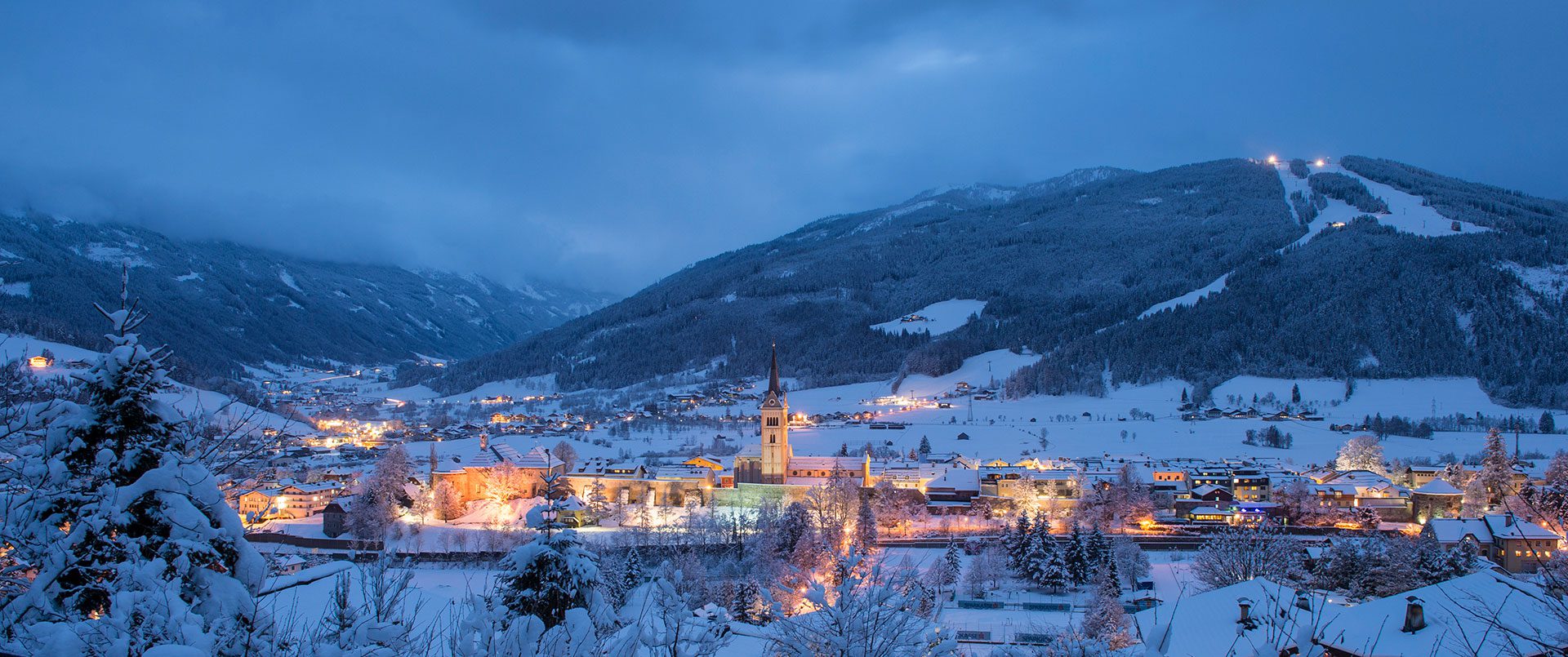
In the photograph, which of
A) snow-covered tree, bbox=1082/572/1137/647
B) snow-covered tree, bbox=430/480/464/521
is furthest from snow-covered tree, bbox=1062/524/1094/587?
snow-covered tree, bbox=430/480/464/521

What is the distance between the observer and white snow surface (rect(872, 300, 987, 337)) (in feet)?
401

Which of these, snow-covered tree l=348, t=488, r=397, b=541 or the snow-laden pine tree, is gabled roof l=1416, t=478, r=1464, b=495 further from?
the snow-laden pine tree

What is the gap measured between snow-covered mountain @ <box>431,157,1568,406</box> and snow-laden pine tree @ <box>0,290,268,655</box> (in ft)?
265

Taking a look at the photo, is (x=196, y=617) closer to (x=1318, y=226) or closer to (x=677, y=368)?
(x=677, y=368)

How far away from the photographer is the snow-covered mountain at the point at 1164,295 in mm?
81125

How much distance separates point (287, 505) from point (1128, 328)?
82197 mm

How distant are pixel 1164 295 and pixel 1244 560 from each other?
3829 inches

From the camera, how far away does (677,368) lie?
12231 cm

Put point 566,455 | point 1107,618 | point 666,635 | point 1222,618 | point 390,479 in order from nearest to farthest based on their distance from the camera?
1. point 666,635
2. point 1222,618
3. point 1107,618
4. point 390,479
5. point 566,455

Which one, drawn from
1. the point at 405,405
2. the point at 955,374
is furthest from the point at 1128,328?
the point at 405,405

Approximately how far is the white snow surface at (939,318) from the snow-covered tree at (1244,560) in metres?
88.8

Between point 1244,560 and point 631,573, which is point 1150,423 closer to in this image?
point 1244,560

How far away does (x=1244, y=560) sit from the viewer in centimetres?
2372

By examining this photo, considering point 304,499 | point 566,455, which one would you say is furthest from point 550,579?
point 566,455
